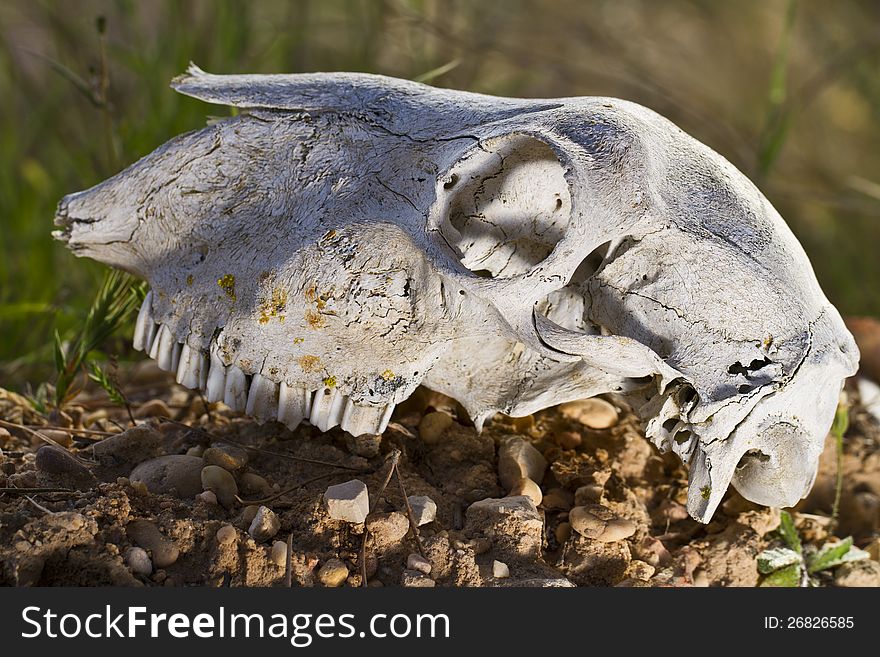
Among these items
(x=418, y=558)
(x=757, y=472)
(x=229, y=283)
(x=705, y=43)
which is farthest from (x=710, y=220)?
(x=705, y=43)

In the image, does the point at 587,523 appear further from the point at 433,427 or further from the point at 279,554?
the point at 279,554

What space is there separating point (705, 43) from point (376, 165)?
5627 millimetres

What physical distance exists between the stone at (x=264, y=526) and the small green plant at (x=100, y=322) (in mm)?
669

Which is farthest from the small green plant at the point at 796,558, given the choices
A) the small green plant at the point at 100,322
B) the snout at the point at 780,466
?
the small green plant at the point at 100,322

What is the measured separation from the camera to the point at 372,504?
1.39 metres

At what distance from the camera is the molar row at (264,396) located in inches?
57.0

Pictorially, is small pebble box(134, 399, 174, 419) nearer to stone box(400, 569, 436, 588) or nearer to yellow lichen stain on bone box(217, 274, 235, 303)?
yellow lichen stain on bone box(217, 274, 235, 303)

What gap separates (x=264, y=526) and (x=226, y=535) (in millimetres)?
74

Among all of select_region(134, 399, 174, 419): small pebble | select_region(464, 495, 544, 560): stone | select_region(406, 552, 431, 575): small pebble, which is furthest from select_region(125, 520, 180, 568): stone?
select_region(134, 399, 174, 419): small pebble

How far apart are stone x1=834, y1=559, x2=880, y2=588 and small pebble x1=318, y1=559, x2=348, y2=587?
92 centimetres

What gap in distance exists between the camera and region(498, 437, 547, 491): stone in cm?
155

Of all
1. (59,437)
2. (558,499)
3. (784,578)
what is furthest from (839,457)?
(59,437)

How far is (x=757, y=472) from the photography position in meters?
1.45

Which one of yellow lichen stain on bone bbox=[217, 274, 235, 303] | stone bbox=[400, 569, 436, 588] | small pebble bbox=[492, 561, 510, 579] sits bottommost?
stone bbox=[400, 569, 436, 588]
